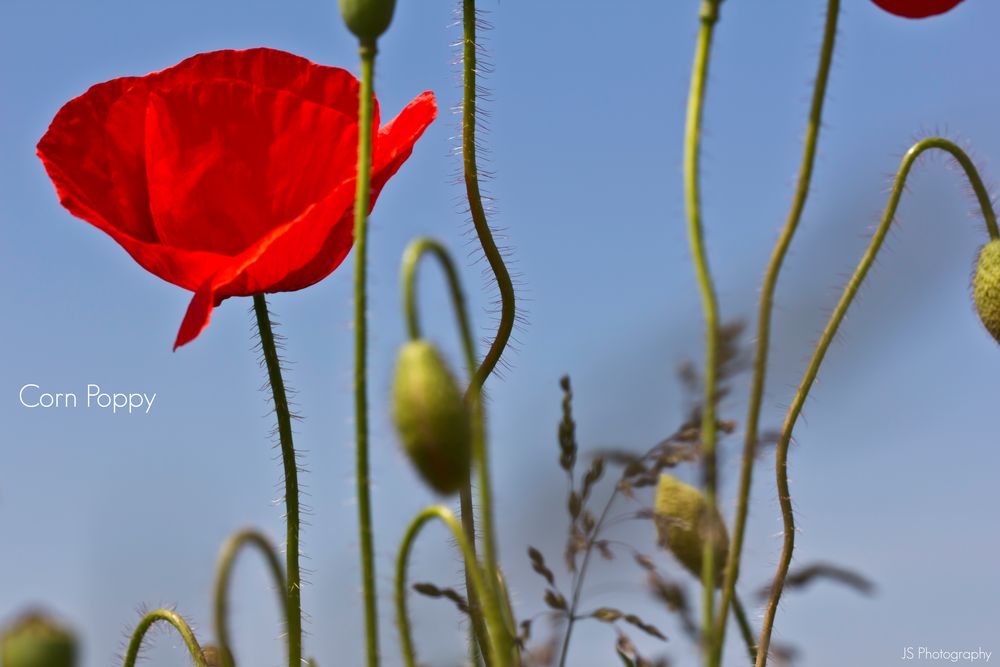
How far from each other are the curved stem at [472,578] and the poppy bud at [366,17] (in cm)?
29

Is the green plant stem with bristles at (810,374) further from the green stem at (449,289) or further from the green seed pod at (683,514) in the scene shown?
the green stem at (449,289)

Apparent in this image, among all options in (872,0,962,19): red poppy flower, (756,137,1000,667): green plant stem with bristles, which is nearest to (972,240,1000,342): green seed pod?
(756,137,1000,667): green plant stem with bristles

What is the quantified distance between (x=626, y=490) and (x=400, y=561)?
15 cm

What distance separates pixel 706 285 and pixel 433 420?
6.6 inches

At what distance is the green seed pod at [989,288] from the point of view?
1102 millimetres

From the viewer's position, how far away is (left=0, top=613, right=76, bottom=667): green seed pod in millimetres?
595

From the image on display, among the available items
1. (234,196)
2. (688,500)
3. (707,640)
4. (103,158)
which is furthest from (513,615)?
(103,158)

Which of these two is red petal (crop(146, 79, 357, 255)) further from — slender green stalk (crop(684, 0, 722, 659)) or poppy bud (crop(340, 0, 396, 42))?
slender green stalk (crop(684, 0, 722, 659))

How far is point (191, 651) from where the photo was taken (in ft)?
3.19

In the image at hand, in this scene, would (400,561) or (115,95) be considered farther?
(115,95)

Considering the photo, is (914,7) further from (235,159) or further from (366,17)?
(235,159)

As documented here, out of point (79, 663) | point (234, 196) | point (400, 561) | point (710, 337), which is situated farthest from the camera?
point (234, 196)

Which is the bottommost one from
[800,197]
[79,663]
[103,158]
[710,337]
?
[79,663]

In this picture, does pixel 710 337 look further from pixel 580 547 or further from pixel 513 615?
pixel 513 615
